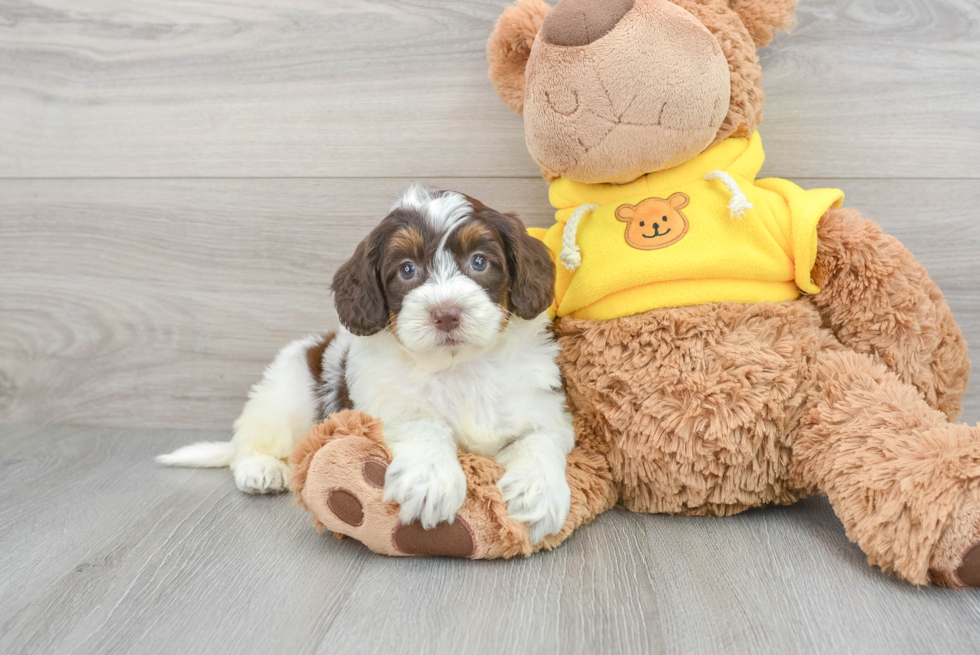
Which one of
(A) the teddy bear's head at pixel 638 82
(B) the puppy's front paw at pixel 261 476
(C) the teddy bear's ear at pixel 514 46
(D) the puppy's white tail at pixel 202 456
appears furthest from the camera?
(D) the puppy's white tail at pixel 202 456

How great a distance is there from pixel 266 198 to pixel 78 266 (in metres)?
0.69

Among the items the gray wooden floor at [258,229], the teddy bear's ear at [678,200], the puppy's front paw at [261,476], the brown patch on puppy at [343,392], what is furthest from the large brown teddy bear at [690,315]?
the puppy's front paw at [261,476]

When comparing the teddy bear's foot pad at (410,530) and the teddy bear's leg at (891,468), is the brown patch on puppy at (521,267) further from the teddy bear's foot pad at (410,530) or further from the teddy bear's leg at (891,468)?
the teddy bear's leg at (891,468)

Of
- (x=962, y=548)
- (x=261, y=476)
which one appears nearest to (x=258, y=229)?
(x=261, y=476)

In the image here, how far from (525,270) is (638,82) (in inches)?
17.2

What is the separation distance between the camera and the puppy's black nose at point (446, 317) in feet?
4.53

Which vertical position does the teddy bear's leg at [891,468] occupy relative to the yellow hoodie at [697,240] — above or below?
below

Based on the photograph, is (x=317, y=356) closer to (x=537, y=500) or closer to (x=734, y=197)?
(x=537, y=500)

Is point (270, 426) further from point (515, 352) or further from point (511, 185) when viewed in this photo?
point (511, 185)

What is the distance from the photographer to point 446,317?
1.38 metres

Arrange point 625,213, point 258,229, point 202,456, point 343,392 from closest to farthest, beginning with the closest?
point 625,213, point 343,392, point 202,456, point 258,229

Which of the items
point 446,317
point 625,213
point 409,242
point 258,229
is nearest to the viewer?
point 446,317

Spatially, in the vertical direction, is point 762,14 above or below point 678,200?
above

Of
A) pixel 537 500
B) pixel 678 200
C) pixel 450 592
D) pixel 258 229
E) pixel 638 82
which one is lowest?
pixel 450 592
